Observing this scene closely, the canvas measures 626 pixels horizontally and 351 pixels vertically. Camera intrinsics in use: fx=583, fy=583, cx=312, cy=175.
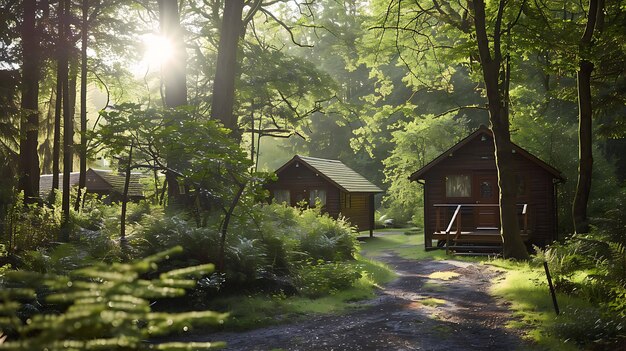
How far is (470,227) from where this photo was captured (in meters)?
28.7

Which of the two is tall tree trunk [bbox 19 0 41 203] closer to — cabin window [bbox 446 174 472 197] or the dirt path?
the dirt path

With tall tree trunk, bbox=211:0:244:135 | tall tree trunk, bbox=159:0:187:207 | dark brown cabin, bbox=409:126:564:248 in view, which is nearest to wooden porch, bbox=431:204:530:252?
dark brown cabin, bbox=409:126:564:248

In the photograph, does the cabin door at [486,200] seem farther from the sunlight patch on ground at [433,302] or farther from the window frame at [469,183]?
the sunlight patch on ground at [433,302]

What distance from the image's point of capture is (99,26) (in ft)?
80.1

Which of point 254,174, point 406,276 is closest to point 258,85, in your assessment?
point 406,276

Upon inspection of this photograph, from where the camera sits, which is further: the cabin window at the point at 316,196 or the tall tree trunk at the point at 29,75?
the cabin window at the point at 316,196

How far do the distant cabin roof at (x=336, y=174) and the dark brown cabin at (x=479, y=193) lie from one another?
308 inches

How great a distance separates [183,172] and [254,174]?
1750mm

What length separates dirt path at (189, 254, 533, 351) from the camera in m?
9.75

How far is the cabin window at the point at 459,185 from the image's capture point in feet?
95.1

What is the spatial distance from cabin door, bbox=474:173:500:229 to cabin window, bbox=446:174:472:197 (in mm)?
412

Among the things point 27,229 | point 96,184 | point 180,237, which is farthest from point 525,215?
point 96,184

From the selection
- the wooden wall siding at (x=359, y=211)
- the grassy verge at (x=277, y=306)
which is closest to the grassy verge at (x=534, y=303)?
the grassy verge at (x=277, y=306)

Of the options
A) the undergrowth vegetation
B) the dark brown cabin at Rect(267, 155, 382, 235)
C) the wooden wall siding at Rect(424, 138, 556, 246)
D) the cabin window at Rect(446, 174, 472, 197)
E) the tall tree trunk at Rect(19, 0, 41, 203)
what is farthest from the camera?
the dark brown cabin at Rect(267, 155, 382, 235)
